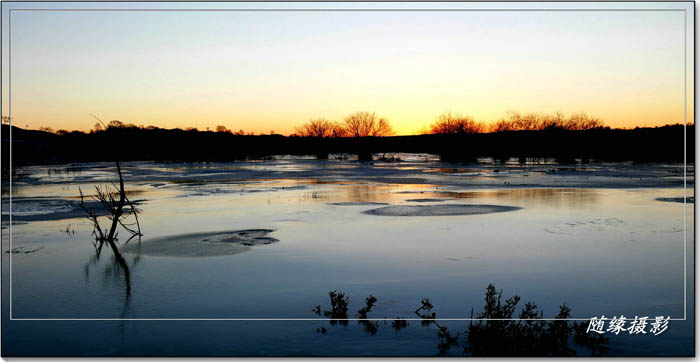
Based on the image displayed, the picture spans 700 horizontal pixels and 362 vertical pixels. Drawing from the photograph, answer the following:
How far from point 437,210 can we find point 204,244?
6073 mm

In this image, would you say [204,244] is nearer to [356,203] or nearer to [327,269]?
[327,269]

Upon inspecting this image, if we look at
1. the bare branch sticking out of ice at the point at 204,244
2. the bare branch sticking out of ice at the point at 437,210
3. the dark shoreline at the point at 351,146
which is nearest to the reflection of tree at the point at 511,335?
the bare branch sticking out of ice at the point at 204,244

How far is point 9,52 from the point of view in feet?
23.9

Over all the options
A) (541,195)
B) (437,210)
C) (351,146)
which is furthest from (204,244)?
(351,146)

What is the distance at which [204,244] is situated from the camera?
9812 millimetres

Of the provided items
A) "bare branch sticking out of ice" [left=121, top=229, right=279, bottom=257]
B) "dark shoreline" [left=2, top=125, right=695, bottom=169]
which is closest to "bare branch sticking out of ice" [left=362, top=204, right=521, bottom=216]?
"bare branch sticking out of ice" [left=121, top=229, right=279, bottom=257]

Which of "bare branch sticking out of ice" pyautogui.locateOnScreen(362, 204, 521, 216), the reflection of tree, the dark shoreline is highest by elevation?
the dark shoreline

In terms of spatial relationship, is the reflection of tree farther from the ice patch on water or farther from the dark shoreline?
the dark shoreline

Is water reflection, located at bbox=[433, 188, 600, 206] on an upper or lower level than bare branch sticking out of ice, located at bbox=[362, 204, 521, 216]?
upper

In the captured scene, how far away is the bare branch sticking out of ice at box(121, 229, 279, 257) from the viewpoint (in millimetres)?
9125

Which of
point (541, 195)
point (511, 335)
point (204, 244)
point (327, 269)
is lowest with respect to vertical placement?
point (511, 335)

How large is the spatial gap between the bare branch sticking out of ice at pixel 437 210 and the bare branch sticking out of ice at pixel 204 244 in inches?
142

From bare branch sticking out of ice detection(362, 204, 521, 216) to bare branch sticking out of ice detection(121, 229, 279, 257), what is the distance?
3608 mm

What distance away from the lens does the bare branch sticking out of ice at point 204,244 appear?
29.9ft
